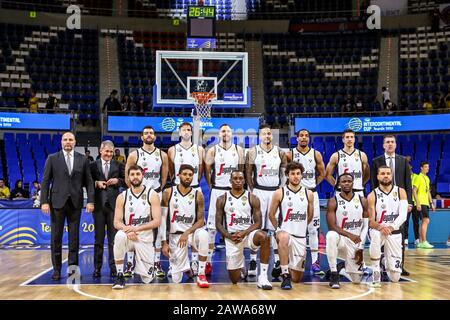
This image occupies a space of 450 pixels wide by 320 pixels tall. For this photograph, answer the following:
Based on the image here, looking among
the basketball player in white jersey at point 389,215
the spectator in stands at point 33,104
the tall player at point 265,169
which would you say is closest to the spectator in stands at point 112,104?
the spectator in stands at point 33,104

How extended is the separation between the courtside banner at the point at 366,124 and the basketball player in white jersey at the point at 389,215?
12.4m

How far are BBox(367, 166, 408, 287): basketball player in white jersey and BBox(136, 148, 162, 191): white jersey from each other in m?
2.82

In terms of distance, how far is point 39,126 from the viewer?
18.4 m

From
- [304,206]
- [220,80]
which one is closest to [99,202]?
[304,206]

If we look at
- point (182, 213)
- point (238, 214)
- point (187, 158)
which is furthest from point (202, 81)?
point (238, 214)

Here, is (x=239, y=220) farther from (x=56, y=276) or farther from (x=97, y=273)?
(x=56, y=276)

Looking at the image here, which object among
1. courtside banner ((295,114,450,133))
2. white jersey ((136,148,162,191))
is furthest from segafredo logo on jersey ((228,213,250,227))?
courtside banner ((295,114,450,133))

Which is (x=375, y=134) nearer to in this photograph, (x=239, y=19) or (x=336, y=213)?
(x=239, y=19)

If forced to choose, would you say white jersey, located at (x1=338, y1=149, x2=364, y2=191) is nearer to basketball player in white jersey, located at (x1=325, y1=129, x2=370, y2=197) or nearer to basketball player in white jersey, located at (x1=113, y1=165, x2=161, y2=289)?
basketball player in white jersey, located at (x1=325, y1=129, x2=370, y2=197)

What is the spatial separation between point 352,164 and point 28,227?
24.2 ft

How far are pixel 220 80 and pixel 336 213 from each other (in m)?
7.22

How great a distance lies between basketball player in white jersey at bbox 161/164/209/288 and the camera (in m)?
6.61

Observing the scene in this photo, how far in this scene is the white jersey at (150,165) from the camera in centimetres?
750
